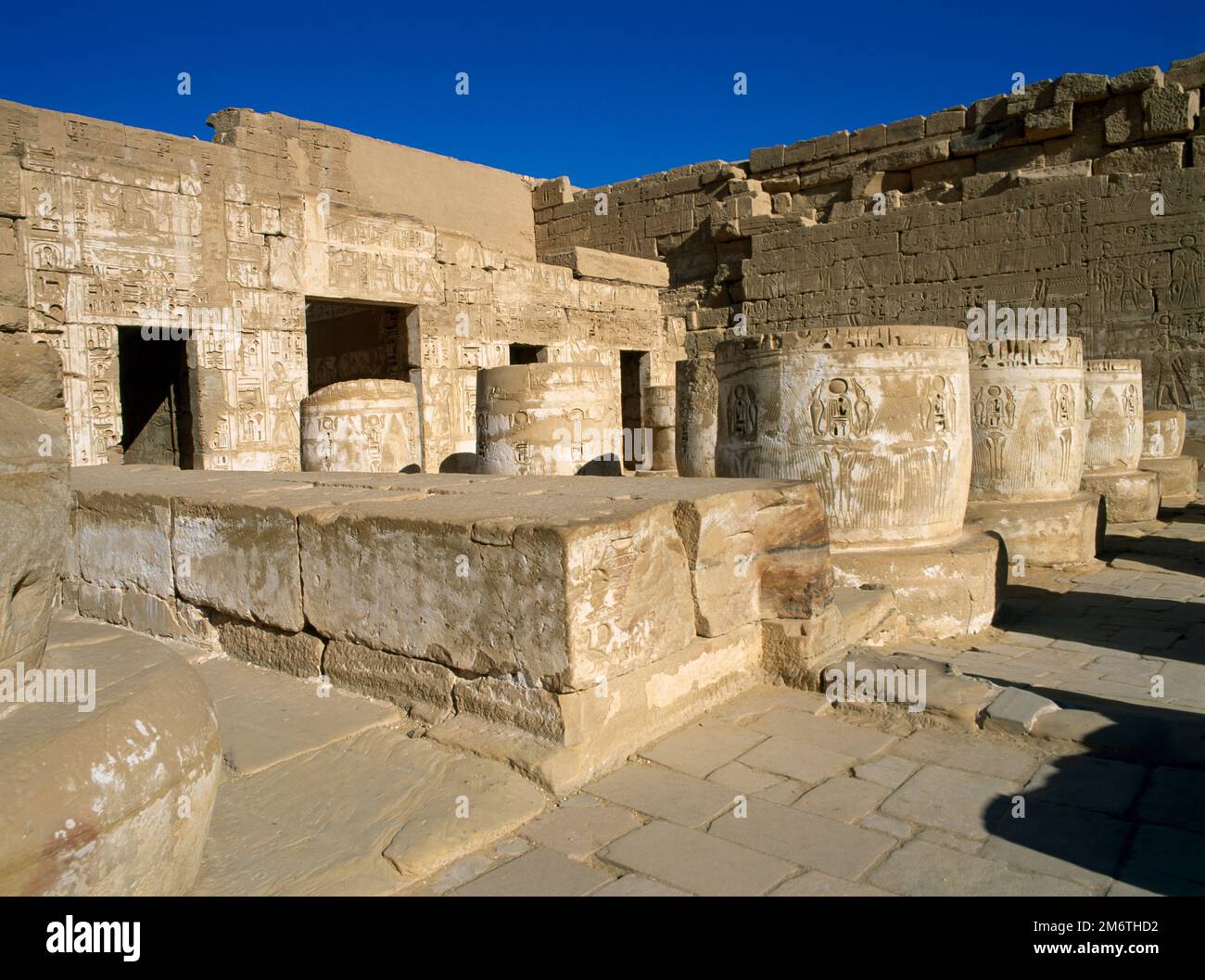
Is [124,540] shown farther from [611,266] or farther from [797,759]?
[611,266]

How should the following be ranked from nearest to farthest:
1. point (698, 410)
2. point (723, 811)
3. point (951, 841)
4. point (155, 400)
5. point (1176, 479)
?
point (951, 841) → point (723, 811) → point (698, 410) → point (1176, 479) → point (155, 400)

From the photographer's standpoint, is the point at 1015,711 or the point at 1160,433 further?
the point at 1160,433

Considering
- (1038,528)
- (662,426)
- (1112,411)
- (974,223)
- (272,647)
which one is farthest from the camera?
(974,223)

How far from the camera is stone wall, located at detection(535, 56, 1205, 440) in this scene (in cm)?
1268

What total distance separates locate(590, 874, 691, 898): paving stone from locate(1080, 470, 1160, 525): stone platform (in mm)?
8342

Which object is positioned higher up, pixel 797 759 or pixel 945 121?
pixel 945 121

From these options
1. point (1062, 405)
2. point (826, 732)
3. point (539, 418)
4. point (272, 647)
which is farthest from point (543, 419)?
point (826, 732)

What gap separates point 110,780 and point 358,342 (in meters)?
12.4

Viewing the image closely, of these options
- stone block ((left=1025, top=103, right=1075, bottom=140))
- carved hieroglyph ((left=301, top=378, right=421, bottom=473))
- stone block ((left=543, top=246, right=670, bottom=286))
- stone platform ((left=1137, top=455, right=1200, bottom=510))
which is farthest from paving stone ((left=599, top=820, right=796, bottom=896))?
stone block ((left=1025, top=103, right=1075, bottom=140))

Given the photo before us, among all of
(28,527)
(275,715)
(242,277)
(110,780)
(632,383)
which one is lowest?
(275,715)

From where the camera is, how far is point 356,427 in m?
8.56

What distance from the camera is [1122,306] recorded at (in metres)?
12.9

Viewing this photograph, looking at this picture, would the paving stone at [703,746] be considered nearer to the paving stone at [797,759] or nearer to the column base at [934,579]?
the paving stone at [797,759]

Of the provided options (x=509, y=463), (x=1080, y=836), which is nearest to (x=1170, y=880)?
(x=1080, y=836)
